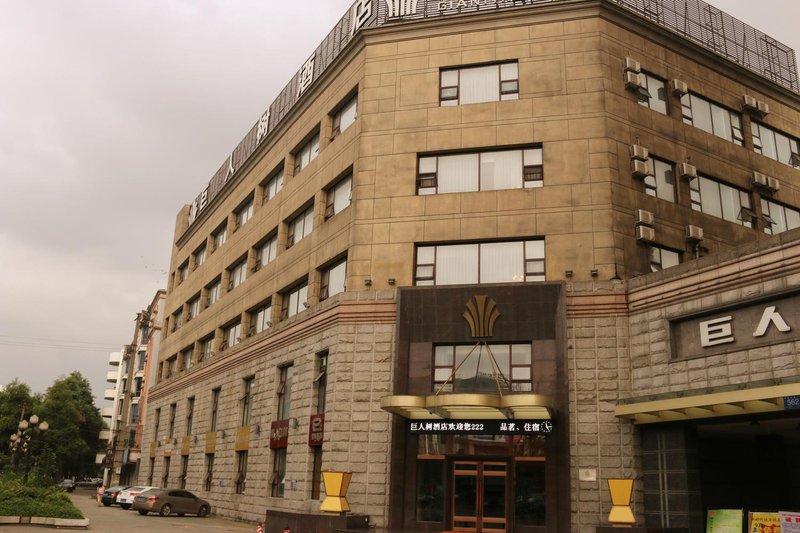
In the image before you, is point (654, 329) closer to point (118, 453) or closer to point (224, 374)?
point (224, 374)

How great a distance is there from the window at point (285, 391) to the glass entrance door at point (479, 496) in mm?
10972

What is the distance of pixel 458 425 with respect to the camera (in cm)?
2517

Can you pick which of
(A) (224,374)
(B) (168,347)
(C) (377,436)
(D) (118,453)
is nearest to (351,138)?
(C) (377,436)

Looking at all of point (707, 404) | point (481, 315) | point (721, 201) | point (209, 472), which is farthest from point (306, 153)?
point (707, 404)

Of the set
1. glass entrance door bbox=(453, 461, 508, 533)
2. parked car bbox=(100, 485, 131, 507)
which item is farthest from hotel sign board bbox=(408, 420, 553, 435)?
parked car bbox=(100, 485, 131, 507)

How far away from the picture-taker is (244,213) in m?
47.0

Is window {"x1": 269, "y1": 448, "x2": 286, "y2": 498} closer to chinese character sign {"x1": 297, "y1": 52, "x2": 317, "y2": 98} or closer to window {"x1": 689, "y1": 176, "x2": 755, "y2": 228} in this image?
chinese character sign {"x1": 297, "y1": 52, "x2": 317, "y2": 98}

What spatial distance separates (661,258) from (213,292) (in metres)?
32.9

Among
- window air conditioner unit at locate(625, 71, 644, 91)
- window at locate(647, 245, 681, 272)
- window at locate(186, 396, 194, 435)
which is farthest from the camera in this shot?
window at locate(186, 396, 194, 435)

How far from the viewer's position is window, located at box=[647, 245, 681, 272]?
27297 mm

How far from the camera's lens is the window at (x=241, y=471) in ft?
123

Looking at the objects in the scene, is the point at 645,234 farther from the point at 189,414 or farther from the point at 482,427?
the point at 189,414

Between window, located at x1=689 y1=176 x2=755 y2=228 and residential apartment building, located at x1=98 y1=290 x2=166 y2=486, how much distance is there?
6293 centimetres

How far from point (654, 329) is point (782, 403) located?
580 centimetres
